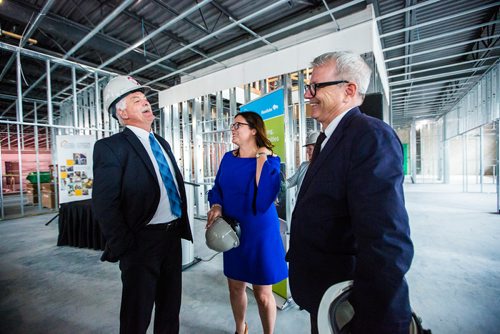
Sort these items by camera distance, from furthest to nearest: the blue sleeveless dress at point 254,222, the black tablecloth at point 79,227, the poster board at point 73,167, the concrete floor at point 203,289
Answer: the poster board at point 73,167, the black tablecloth at point 79,227, the concrete floor at point 203,289, the blue sleeveless dress at point 254,222

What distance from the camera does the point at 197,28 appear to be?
15.9ft

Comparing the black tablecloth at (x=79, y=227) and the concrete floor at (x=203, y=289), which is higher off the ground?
the black tablecloth at (x=79, y=227)

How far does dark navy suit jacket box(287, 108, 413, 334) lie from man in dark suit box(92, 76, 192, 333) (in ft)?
3.04

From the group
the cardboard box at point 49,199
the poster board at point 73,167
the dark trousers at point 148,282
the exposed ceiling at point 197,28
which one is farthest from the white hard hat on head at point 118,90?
the cardboard box at point 49,199

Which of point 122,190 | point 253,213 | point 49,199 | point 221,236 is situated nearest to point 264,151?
point 253,213

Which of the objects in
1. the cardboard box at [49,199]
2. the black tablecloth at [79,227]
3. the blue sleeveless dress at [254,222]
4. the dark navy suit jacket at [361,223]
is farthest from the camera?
the cardboard box at [49,199]

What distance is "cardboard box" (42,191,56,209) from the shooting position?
8484mm

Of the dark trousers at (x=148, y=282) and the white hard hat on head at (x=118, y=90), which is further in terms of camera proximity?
the white hard hat on head at (x=118, y=90)

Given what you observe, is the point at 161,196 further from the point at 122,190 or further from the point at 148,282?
the point at 148,282

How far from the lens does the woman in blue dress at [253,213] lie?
1699 millimetres

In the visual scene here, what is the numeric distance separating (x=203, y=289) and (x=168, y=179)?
1845mm

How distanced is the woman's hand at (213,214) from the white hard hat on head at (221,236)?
0.08 metres

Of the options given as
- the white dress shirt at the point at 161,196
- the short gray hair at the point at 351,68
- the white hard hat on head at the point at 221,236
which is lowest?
the white hard hat on head at the point at 221,236

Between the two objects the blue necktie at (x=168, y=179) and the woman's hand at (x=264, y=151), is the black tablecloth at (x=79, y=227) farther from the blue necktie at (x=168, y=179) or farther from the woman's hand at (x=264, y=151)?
the woman's hand at (x=264, y=151)
